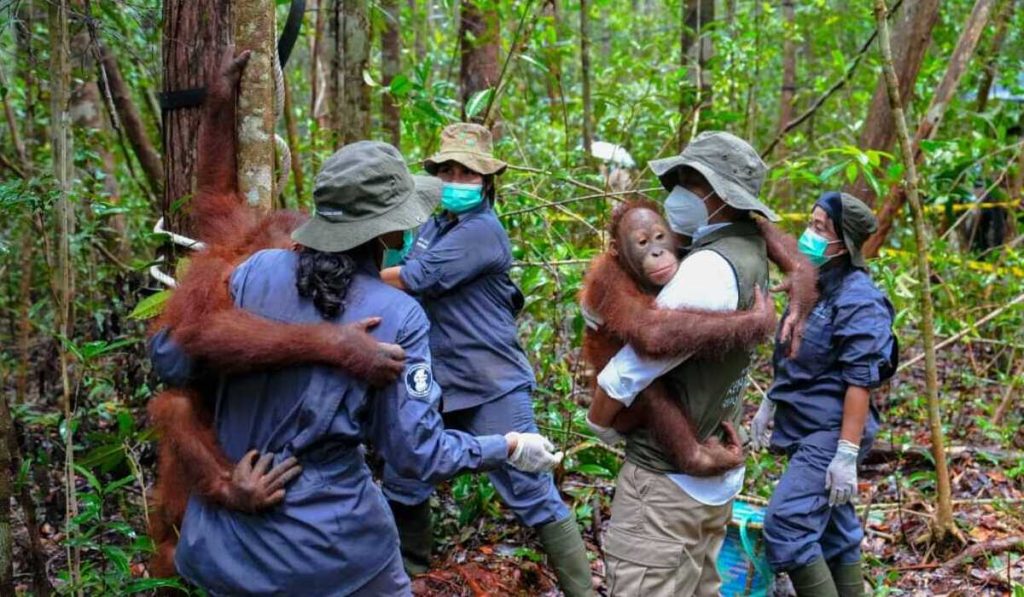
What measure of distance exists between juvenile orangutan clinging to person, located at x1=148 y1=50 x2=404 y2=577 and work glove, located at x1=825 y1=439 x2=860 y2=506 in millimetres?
2096

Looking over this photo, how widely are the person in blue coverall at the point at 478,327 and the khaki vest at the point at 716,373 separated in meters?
0.93

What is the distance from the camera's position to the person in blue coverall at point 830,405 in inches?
142

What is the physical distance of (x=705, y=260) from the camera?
9.30ft

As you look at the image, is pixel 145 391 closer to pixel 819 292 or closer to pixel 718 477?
pixel 718 477

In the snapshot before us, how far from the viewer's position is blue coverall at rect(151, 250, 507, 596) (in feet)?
7.62

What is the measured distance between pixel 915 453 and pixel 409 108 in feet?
12.1

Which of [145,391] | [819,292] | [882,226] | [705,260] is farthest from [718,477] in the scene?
[882,226]

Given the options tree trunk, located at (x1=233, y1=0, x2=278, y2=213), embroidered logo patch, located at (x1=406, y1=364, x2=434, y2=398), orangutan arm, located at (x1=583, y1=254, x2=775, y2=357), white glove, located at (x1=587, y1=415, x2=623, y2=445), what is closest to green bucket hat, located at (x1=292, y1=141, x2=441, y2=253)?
embroidered logo patch, located at (x1=406, y1=364, x2=434, y2=398)

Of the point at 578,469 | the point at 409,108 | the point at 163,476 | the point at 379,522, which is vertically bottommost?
the point at 578,469

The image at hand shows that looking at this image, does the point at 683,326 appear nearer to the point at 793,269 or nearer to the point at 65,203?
the point at 793,269

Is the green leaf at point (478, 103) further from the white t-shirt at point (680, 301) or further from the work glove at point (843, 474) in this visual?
the work glove at point (843, 474)

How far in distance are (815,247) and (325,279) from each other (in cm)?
231

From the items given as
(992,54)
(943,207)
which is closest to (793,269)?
(943,207)

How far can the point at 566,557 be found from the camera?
3.89 m
